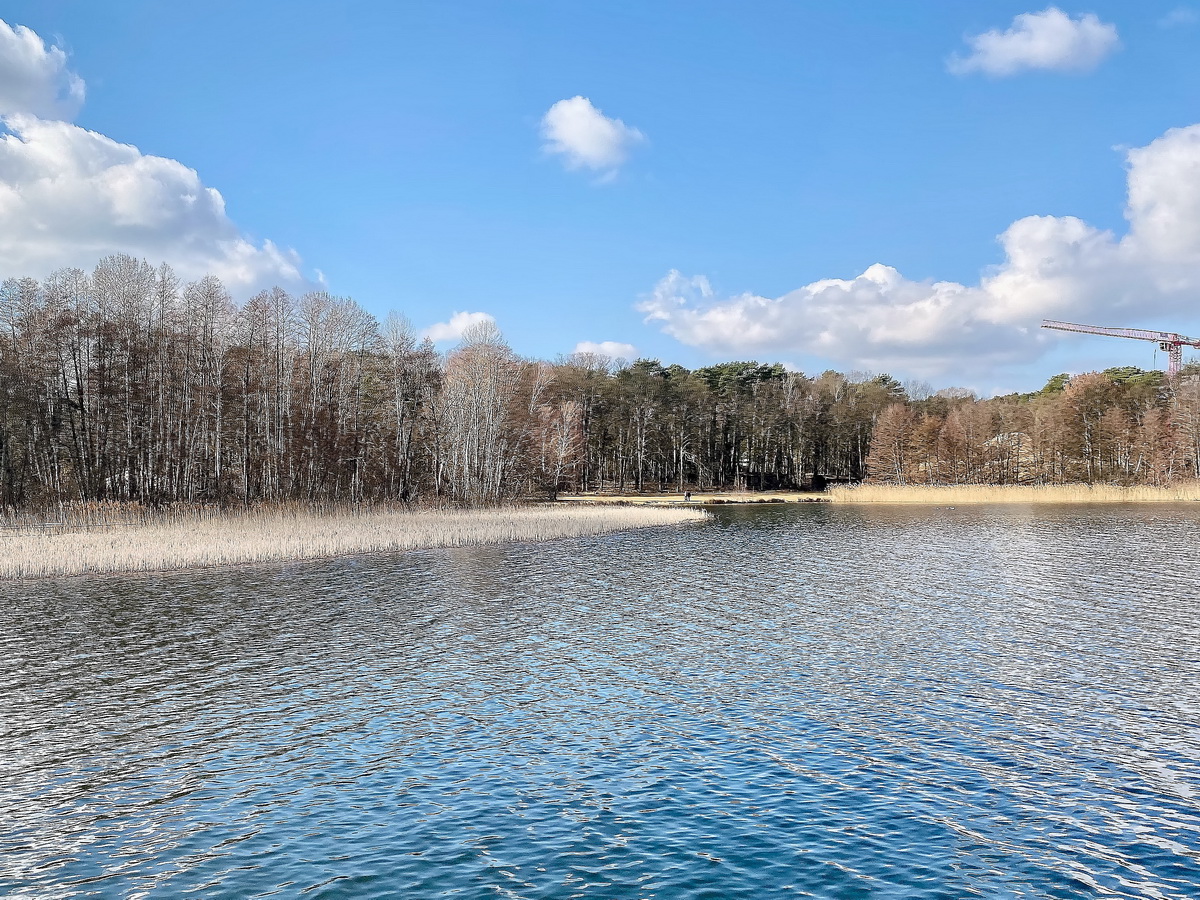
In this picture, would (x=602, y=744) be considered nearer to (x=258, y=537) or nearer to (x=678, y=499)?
(x=258, y=537)

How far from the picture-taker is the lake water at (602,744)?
8.08 metres

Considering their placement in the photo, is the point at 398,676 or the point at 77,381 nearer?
the point at 398,676

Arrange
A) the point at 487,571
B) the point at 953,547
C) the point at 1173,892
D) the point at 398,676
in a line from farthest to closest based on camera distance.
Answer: the point at 953,547
the point at 487,571
the point at 398,676
the point at 1173,892

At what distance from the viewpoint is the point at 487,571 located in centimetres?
3058

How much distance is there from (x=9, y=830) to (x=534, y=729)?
6.48 metres

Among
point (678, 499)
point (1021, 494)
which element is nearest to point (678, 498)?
point (678, 499)

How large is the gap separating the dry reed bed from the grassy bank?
38723mm

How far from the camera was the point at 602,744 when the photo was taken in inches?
463

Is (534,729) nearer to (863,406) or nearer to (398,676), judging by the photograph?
(398,676)

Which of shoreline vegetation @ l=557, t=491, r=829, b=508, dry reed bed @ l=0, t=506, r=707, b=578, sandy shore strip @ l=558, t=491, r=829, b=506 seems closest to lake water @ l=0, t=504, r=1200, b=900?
dry reed bed @ l=0, t=506, r=707, b=578

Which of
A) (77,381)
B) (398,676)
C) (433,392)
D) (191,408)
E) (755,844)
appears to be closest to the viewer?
(755,844)

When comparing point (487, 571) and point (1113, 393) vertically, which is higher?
point (1113, 393)

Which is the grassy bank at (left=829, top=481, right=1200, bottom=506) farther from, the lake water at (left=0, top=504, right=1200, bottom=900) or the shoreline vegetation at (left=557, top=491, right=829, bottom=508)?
the lake water at (left=0, top=504, right=1200, bottom=900)

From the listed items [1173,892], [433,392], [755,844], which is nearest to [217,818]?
[755,844]
